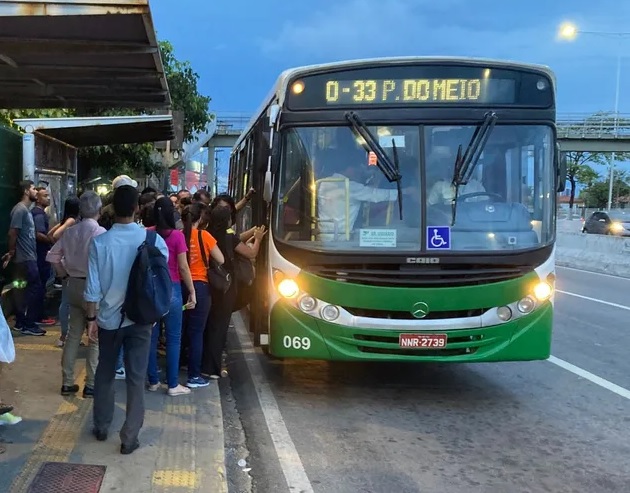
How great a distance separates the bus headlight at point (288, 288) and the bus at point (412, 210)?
1cm

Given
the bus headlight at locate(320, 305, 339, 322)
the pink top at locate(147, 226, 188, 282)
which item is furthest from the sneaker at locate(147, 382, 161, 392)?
the bus headlight at locate(320, 305, 339, 322)

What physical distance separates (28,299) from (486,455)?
230 inches

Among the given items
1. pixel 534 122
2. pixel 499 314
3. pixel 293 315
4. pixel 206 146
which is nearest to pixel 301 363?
pixel 293 315

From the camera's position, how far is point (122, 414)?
5391 millimetres

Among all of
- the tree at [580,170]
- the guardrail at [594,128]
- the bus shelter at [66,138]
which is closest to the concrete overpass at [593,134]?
the guardrail at [594,128]

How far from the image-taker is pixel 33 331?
812 cm

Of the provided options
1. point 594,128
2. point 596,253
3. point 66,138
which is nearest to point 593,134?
point 594,128

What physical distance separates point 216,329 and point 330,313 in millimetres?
1344

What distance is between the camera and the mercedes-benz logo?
5879 millimetres

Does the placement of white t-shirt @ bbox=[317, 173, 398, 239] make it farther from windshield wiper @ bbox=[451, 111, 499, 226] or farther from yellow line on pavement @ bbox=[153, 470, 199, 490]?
yellow line on pavement @ bbox=[153, 470, 199, 490]

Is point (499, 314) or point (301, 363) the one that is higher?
point (499, 314)

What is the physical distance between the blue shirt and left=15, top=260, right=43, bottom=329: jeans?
3955 mm

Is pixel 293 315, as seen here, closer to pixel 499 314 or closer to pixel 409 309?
pixel 409 309

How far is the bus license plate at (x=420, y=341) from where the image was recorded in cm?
592
